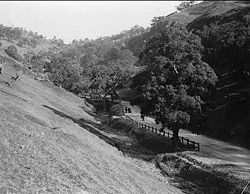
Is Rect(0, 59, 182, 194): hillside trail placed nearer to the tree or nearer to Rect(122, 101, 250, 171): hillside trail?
Rect(122, 101, 250, 171): hillside trail

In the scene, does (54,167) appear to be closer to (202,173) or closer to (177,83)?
(202,173)

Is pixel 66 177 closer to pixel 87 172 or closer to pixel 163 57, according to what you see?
pixel 87 172

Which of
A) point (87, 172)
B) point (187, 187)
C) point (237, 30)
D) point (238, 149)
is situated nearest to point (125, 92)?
point (237, 30)

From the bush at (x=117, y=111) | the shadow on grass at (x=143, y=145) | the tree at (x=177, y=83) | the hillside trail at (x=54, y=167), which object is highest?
the tree at (x=177, y=83)

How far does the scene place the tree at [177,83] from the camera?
42000 millimetres

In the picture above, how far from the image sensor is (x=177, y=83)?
4338cm

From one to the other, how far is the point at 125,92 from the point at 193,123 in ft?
300

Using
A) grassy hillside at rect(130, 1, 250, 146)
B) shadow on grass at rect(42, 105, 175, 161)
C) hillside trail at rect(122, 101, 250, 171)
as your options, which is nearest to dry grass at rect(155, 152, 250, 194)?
hillside trail at rect(122, 101, 250, 171)

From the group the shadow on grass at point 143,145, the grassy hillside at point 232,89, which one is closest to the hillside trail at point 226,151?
the grassy hillside at point 232,89

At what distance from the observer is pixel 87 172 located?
77.5 ft

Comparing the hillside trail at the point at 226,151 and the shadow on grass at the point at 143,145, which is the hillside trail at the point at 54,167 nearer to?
the hillside trail at the point at 226,151

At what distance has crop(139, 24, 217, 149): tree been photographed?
42000mm

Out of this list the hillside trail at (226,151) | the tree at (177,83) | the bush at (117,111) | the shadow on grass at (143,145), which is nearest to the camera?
the hillside trail at (226,151)

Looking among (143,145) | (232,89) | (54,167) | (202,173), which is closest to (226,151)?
(143,145)
